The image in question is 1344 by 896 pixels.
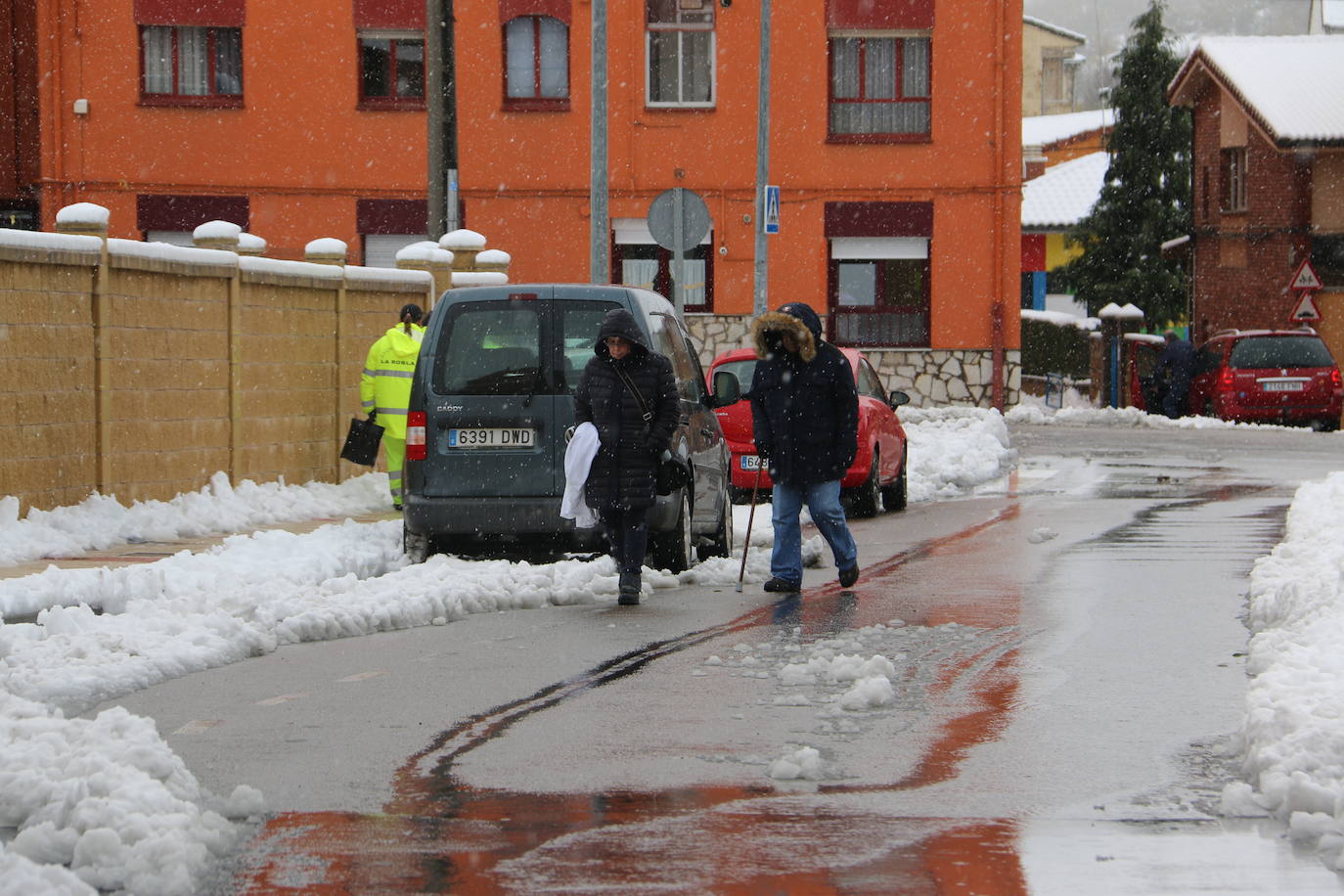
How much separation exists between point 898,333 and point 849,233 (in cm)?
199

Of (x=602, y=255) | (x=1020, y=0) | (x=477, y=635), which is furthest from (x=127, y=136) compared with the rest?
(x=477, y=635)

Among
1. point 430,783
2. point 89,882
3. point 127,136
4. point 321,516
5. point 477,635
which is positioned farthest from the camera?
point 127,136

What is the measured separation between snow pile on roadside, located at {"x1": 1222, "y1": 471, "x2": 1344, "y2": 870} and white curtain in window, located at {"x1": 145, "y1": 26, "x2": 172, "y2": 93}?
26614 millimetres

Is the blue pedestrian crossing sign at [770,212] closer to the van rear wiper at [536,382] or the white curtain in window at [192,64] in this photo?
the van rear wiper at [536,382]

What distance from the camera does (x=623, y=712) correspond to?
7.64 metres

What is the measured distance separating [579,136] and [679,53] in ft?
7.34

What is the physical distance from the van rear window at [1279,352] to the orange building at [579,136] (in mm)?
3809

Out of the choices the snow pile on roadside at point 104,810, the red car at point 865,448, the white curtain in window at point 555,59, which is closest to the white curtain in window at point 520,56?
the white curtain in window at point 555,59

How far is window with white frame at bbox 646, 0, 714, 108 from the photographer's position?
3431 centimetres

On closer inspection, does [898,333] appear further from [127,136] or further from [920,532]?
[920,532]

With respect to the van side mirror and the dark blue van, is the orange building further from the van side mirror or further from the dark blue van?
the dark blue van

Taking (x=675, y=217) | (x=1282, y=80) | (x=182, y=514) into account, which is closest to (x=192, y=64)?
(x=675, y=217)

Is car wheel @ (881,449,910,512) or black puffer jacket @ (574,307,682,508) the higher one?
black puffer jacket @ (574,307,682,508)

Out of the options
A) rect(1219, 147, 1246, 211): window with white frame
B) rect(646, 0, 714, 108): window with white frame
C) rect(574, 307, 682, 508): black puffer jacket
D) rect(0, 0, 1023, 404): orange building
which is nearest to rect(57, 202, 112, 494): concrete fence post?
rect(574, 307, 682, 508): black puffer jacket
